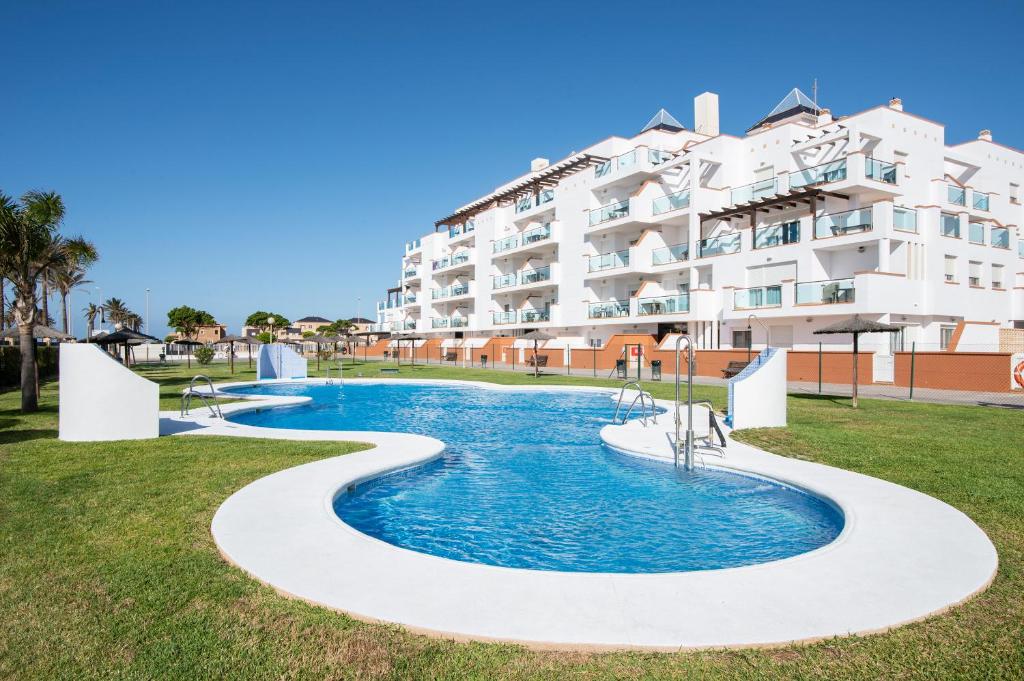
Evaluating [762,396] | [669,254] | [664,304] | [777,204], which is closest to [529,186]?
[669,254]

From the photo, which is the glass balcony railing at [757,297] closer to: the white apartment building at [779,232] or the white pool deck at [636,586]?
the white apartment building at [779,232]

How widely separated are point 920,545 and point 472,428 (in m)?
10.1

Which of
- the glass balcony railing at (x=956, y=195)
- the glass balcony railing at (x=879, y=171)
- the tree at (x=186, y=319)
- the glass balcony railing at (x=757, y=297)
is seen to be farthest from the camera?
the tree at (x=186, y=319)

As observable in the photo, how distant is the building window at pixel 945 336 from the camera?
1137 inches

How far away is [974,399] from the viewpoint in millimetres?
18578

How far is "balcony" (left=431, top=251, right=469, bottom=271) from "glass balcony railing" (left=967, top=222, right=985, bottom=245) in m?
39.6

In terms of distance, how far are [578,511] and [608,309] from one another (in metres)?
33.4

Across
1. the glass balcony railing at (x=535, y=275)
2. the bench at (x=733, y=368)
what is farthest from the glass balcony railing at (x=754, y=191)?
the glass balcony railing at (x=535, y=275)

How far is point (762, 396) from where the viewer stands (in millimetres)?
11969

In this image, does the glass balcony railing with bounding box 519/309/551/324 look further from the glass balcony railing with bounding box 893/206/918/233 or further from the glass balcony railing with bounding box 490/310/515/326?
the glass balcony railing with bounding box 893/206/918/233

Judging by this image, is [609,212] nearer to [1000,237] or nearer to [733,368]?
[733,368]

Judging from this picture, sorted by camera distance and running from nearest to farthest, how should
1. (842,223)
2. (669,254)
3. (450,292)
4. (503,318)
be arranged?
(842,223) < (669,254) < (503,318) < (450,292)

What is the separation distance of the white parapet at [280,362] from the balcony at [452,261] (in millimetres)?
31517

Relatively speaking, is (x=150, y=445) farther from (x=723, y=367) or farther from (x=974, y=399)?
(x=723, y=367)
